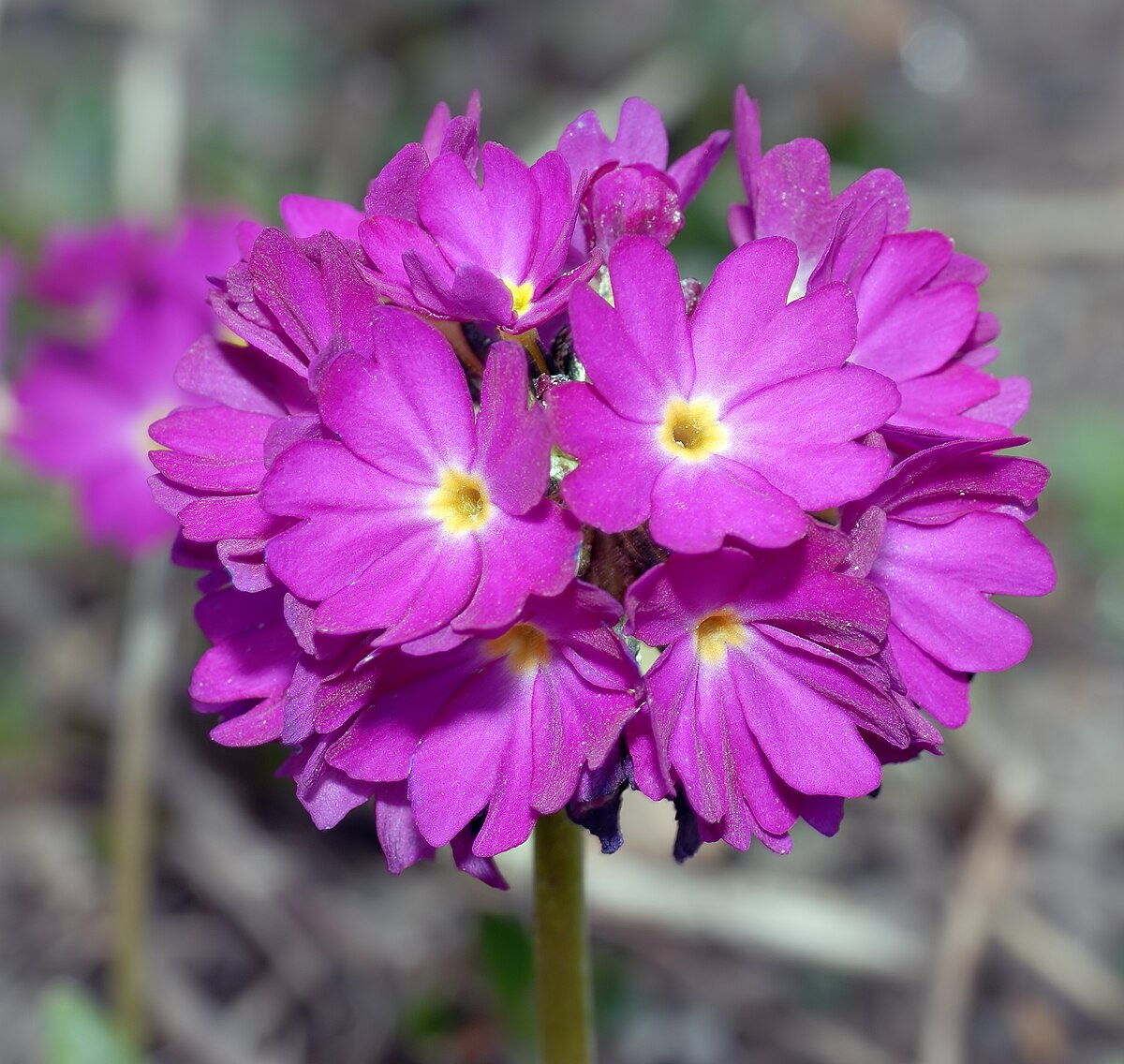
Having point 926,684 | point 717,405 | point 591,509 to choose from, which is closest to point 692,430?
point 717,405

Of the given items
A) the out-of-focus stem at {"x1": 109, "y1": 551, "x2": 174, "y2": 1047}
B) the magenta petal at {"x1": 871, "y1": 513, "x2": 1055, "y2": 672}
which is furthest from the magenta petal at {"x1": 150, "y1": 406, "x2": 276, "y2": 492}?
the out-of-focus stem at {"x1": 109, "y1": 551, "x2": 174, "y2": 1047}

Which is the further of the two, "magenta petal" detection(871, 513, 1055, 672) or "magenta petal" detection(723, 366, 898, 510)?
"magenta petal" detection(871, 513, 1055, 672)

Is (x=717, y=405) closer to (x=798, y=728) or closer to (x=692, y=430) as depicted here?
(x=692, y=430)

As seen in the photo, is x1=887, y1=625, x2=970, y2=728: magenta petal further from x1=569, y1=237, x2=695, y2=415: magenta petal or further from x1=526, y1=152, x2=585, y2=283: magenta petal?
x1=526, y1=152, x2=585, y2=283: magenta petal

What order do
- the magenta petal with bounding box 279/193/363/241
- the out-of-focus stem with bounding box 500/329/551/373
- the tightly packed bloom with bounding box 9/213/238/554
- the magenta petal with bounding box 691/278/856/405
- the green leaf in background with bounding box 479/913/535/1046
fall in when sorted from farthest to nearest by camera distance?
the tightly packed bloom with bounding box 9/213/238/554 < the green leaf in background with bounding box 479/913/535/1046 < the magenta petal with bounding box 279/193/363/241 < the out-of-focus stem with bounding box 500/329/551/373 < the magenta petal with bounding box 691/278/856/405

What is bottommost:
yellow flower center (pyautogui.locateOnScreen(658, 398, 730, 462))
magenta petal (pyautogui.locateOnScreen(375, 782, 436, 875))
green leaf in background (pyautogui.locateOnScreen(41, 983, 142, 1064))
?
green leaf in background (pyautogui.locateOnScreen(41, 983, 142, 1064))

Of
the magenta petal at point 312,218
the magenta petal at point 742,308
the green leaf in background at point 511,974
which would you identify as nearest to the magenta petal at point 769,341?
the magenta petal at point 742,308

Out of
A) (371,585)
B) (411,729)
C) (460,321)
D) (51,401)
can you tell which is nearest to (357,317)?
(460,321)
